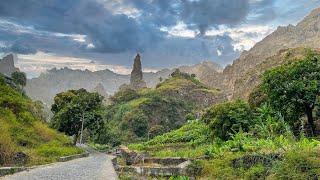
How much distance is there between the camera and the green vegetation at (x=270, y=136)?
10289mm

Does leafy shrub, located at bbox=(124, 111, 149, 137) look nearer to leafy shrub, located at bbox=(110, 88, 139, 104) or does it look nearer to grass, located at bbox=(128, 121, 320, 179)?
leafy shrub, located at bbox=(110, 88, 139, 104)

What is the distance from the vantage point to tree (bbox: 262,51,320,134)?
27.0 meters

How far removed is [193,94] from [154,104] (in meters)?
34.8

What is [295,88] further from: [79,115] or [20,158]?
[79,115]

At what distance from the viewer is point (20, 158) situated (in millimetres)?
20859

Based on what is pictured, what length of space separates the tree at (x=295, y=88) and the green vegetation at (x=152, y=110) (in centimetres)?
5893

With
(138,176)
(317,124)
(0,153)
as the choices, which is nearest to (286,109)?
(317,124)

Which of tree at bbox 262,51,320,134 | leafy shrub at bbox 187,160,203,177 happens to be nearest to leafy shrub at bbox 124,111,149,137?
tree at bbox 262,51,320,134

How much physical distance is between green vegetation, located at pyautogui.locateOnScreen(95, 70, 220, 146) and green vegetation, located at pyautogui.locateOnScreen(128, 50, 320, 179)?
43333 mm

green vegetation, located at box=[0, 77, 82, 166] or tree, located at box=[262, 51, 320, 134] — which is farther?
tree, located at box=[262, 51, 320, 134]

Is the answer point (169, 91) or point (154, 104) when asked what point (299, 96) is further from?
point (169, 91)

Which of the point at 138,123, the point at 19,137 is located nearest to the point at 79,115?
the point at 19,137

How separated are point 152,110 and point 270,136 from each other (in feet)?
367

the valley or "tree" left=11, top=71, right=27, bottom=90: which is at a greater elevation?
"tree" left=11, top=71, right=27, bottom=90
